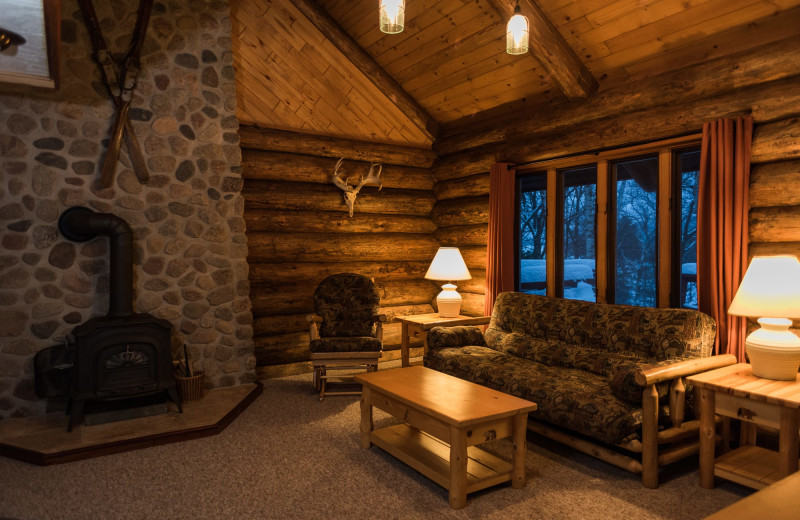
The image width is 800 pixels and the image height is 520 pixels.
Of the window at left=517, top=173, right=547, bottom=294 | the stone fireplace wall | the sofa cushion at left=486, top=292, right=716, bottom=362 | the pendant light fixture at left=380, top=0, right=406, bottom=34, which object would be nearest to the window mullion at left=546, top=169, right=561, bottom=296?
the window at left=517, top=173, right=547, bottom=294

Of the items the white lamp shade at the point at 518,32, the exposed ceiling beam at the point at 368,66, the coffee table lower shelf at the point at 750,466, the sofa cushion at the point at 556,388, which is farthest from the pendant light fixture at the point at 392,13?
the coffee table lower shelf at the point at 750,466

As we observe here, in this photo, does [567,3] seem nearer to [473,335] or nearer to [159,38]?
[473,335]

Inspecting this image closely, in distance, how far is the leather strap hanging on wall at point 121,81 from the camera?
443 centimetres

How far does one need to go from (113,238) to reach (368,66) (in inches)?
130

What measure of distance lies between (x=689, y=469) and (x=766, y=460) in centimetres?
42

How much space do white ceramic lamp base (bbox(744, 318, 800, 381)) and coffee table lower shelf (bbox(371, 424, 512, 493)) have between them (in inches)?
61.5

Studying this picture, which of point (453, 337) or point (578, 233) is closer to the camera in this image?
point (453, 337)

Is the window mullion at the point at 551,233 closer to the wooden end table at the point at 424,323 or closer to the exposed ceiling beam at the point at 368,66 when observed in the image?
the wooden end table at the point at 424,323

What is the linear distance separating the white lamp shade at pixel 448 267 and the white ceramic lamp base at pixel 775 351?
2770 mm

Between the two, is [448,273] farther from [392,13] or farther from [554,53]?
[392,13]

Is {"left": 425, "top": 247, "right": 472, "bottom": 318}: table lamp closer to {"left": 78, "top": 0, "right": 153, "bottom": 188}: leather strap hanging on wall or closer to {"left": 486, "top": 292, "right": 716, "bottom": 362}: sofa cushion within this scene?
{"left": 486, "top": 292, "right": 716, "bottom": 362}: sofa cushion

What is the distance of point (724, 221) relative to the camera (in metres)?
3.81

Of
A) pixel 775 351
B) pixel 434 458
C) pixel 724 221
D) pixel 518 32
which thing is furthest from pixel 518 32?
pixel 434 458

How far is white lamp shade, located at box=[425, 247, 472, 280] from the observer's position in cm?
555
